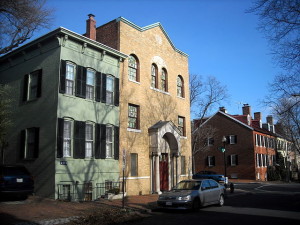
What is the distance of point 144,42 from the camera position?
22.6m

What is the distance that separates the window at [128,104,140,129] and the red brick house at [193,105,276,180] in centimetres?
2226

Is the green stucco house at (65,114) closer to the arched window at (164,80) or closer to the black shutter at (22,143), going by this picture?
the black shutter at (22,143)

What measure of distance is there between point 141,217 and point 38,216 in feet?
12.8

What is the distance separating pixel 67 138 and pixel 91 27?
900cm

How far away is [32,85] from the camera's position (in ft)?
59.0

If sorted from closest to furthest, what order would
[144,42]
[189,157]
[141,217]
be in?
1. [141,217]
2. [144,42]
3. [189,157]

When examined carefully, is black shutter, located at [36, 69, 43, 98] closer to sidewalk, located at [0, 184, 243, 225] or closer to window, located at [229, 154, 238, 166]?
sidewalk, located at [0, 184, 243, 225]

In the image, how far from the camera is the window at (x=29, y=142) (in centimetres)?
1669

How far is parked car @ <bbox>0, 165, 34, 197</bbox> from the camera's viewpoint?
13.1 metres

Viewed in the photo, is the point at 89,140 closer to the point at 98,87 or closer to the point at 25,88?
the point at 98,87

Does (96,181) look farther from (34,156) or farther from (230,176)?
(230,176)

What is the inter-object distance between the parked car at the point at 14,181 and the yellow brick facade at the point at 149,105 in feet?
19.6

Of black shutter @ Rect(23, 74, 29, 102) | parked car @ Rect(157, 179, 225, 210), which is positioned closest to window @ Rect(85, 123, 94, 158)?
black shutter @ Rect(23, 74, 29, 102)

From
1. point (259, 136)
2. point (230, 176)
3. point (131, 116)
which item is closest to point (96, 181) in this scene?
point (131, 116)
